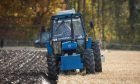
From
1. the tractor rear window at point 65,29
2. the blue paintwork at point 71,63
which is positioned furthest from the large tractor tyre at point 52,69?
the tractor rear window at point 65,29

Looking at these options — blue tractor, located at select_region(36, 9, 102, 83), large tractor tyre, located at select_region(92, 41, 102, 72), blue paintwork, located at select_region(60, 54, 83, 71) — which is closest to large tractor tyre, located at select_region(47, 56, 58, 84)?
blue tractor, located at select_region(36, 9, 102, 83)

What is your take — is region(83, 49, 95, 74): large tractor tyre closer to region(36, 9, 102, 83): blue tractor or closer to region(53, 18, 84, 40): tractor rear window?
region(36, 9, 102, 83): blue tractor

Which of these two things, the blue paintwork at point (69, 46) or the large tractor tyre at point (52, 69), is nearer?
the large tractor tyre at point (52, 69)

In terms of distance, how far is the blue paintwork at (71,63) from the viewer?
19.5m

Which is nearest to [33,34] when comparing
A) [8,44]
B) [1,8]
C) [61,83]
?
[8,44]

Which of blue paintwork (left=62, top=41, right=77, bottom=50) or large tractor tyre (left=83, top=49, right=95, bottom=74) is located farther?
blue paintwork (left=62, top=41, right=77, bottom=50)

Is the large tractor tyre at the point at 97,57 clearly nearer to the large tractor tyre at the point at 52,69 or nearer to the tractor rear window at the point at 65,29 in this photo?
the tractor rear window at the point at 65,29

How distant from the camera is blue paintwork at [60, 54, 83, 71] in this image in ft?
63.9

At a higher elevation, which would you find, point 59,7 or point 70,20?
point 70,20

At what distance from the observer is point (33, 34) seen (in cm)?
6425

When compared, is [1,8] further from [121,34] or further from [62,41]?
[62,41]

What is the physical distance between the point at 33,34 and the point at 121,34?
16382 millimetres

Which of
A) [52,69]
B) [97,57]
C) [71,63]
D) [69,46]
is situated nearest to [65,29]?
[69,46]

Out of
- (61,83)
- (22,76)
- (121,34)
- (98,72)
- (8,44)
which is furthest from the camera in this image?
(121,34)
